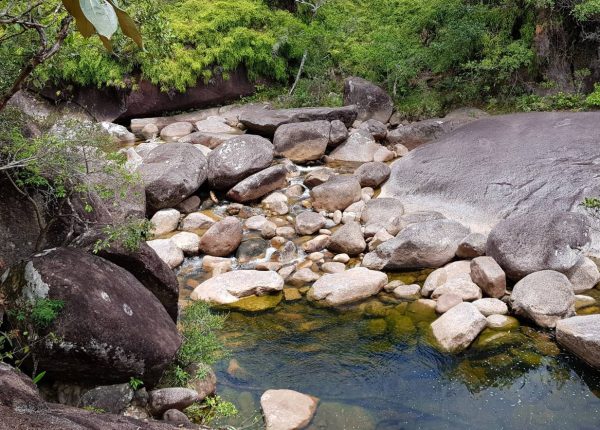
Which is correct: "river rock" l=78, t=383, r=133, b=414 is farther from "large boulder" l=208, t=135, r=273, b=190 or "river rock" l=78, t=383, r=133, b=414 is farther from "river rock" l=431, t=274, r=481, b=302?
"large boulder" l=208, t=135, r=273, b=190

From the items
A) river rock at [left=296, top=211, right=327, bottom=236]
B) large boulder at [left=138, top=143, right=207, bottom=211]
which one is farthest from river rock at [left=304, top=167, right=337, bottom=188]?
large boulder at [left=138, top=143, right=207, bottom=211]

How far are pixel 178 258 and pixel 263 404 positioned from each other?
3.47 meters

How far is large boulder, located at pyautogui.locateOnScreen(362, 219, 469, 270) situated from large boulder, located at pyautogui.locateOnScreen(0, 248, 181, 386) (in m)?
3.78

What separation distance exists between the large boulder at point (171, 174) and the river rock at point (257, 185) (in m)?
0.71

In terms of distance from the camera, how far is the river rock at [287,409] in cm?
454

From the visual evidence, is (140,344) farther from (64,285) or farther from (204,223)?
(204,223)

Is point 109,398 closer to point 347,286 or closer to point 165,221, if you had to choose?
point 347,286

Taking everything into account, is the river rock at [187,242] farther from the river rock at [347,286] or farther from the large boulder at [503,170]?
the large boulder at [503,170]

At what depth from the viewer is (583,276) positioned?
658cm

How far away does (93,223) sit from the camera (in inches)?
183

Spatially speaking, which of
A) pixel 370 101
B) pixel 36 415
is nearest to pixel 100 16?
pixel 36 415

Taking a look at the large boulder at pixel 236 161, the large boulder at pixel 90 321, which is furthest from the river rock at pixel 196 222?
the large boulder at pixel 90 321

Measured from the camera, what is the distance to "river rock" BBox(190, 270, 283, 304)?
Result: 6.72 metres

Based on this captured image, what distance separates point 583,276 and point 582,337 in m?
1.66
